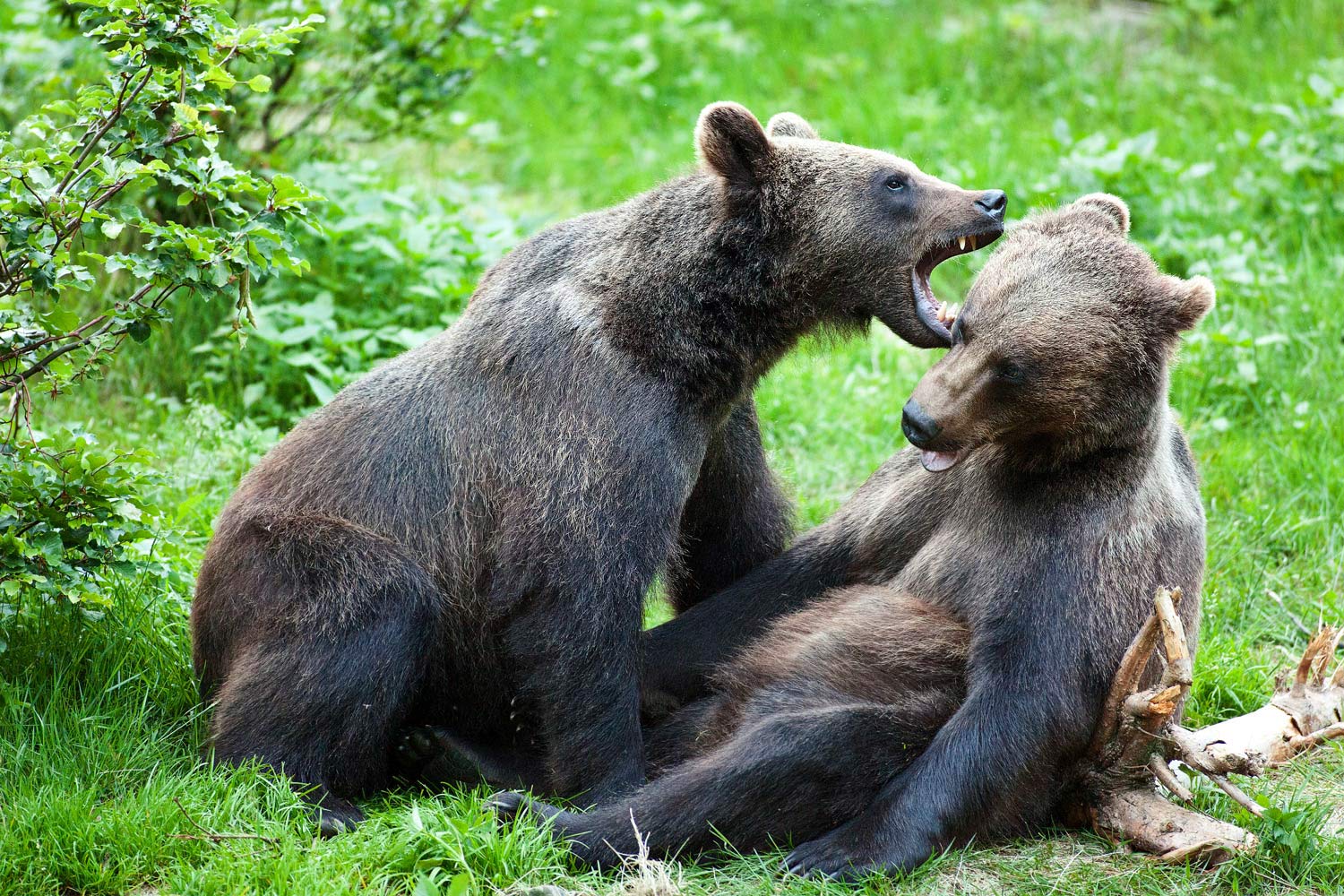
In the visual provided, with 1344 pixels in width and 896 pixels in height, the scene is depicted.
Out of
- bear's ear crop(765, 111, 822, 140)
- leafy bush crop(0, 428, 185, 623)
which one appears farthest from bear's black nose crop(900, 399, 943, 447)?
leafy bush crop(0, 428, 185, 623)

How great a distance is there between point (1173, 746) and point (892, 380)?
4.31 meters

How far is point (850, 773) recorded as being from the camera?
497 cm

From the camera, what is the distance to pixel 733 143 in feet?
18.2

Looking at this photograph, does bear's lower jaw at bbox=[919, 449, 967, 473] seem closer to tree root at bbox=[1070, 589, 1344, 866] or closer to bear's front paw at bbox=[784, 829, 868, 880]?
tree root at bbox=[1070, 589, 1344, 866]

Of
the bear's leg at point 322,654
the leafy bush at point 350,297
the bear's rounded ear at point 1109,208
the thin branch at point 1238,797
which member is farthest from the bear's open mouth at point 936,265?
the leafy bush at point 350,297

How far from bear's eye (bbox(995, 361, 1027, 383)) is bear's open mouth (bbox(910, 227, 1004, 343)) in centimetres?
66

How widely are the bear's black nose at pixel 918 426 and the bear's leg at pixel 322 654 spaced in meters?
1.89

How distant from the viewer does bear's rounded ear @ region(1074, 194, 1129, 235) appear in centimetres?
528

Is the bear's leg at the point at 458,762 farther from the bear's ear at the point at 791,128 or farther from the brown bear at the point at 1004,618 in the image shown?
the bear's ear at the point at 791,128

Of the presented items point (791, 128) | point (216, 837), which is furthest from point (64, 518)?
point (791, 128)

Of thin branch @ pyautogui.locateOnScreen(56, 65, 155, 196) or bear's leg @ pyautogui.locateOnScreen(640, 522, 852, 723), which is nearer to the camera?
thin branch @ pyautogui.locateOnScreen(56, 65, 155, 196)

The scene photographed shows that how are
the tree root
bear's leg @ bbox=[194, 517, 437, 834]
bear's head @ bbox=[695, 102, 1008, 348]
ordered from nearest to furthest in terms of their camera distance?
1. the tree root
2. bear's leg @ bbox=[194, 517, 437, 834]
3. bear's head @ bbox=[695, 102, 1008, 348]

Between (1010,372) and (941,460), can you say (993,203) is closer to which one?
(1010,372)

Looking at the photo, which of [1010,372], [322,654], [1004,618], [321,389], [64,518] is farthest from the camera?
[321,389]
